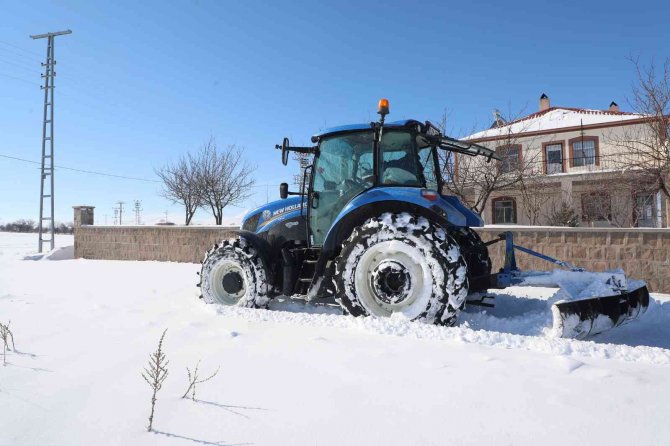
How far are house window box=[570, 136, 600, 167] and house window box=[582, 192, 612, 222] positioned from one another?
3070 millimetres

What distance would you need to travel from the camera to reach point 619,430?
160 centimetres

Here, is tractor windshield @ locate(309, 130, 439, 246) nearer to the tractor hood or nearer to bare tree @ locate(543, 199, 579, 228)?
the tractor hood

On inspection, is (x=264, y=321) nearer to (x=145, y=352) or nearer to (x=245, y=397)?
(x=145, y=352)

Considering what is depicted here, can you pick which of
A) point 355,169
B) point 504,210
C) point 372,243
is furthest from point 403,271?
point 504,210

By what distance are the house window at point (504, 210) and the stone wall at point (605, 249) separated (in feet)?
43.6

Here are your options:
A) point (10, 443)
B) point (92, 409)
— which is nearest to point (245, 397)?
point (92, 409)

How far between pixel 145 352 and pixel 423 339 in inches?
72.9

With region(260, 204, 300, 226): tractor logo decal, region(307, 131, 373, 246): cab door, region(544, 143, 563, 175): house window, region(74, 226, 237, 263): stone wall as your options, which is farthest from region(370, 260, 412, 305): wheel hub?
region(544, 143, 563, 175): house window

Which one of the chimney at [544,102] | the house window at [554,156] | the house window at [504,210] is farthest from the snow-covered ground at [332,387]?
the chimney at [544,102]

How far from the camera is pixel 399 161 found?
4.27 m

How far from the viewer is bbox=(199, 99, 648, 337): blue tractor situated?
11.3 feet

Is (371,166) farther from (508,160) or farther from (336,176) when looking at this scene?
(508,160)

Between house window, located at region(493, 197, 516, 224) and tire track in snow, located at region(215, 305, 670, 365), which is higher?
house window, located at region(493, 197, 516, 224)

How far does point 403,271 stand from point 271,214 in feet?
7.33
